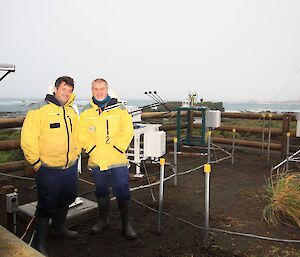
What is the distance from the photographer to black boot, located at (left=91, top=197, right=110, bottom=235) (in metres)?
3.41

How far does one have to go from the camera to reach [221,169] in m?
6.66

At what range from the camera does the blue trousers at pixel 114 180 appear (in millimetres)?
3291

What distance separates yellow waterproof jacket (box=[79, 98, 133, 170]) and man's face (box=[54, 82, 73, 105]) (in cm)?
33

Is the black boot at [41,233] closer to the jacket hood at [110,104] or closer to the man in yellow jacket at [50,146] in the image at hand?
the man in yellow jacket at [50,146]

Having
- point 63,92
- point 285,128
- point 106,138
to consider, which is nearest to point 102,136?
point 106,138

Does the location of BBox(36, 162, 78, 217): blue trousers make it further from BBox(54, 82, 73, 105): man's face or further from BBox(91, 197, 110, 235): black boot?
BBox(54, 82, 73, 105): man's face

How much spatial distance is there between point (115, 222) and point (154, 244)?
0.76 meters

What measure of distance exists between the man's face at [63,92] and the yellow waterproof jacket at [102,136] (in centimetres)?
33

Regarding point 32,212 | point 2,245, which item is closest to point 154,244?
point 32,212

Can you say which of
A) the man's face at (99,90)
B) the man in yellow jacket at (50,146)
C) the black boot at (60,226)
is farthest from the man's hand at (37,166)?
the man's face at (99,90)

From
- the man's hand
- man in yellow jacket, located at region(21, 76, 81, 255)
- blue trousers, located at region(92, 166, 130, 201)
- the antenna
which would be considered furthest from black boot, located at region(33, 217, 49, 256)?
the antenna

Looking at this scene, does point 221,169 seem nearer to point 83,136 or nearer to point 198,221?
point 198,221

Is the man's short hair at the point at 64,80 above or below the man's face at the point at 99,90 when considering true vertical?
above

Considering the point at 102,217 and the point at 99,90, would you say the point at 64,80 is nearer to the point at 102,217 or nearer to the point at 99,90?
the point at 99,90
